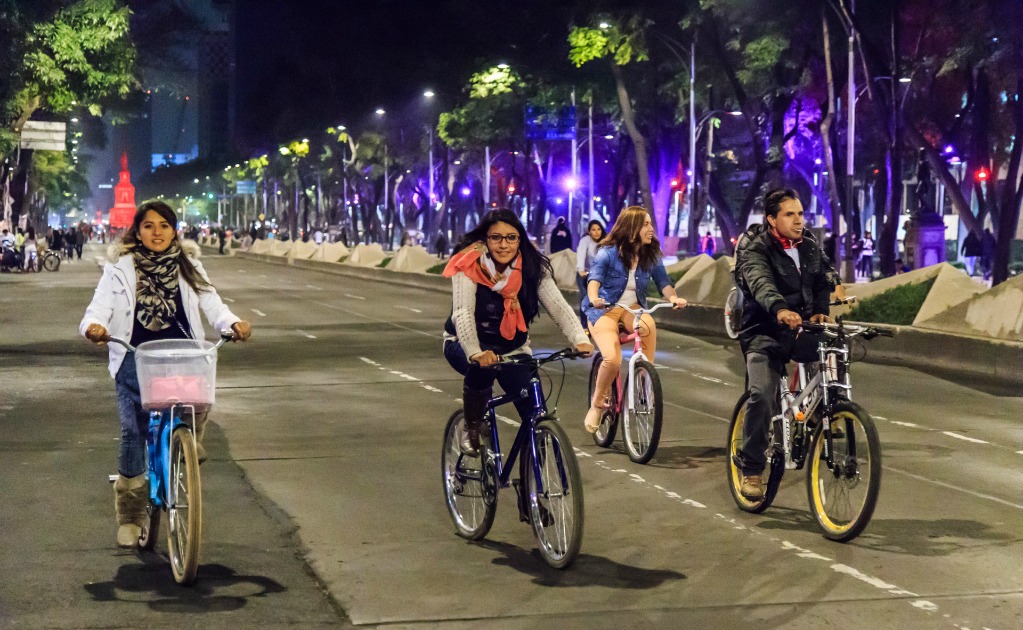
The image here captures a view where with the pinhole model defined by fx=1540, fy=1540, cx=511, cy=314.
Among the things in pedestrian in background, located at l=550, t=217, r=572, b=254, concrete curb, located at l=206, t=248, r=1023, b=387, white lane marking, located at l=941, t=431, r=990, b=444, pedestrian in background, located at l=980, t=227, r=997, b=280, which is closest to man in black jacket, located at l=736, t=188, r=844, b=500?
white lane marking, located at l=941, t=431, r=990, b=444

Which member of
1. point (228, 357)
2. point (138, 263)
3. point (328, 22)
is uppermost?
point (328, 22)

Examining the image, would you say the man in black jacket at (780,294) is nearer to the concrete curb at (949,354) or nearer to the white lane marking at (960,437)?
the white lane marking at (960,437)

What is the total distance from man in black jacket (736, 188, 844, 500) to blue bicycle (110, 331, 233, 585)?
9.69ft

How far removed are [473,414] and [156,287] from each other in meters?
1.65

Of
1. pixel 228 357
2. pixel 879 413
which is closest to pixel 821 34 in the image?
pixel 228 357

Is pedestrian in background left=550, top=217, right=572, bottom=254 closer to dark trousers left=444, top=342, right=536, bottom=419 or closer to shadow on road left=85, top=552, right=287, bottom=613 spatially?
dark trousers left=444, top=342, right=536, bottom=419

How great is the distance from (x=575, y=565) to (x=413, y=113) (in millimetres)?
60633

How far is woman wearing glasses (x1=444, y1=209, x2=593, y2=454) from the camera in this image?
294 inches

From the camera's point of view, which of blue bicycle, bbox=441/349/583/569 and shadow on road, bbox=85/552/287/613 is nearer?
shadow on road, bbox=85/552/287/613

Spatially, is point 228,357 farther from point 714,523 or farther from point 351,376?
point 714,523

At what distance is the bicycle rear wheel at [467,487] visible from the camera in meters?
7.60

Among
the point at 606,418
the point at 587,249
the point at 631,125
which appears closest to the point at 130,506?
the point at 606,418

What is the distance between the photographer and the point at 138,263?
727 cm

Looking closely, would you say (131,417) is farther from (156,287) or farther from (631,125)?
Result: (631,125)
